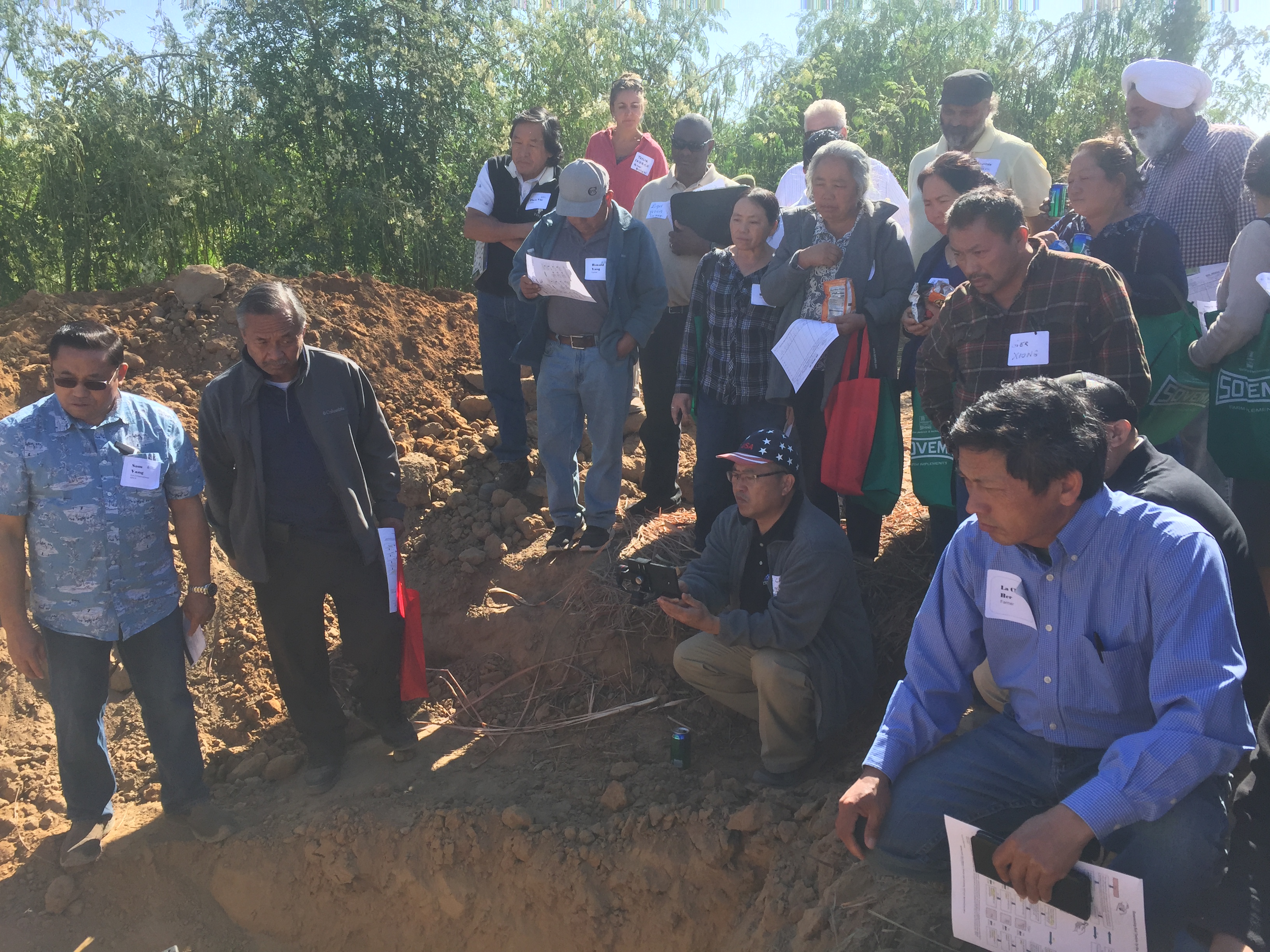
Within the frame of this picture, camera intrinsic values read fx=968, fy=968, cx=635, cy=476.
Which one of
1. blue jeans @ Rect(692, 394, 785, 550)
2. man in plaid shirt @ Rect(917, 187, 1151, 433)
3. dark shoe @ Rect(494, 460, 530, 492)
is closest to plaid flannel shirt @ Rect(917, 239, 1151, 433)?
man in plaid shirt @ Rect(917, 187, 1151, 433)

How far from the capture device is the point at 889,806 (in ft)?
8.38

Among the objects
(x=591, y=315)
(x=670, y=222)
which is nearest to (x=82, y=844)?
(x=591, y=315)

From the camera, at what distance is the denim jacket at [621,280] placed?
4.91 meters

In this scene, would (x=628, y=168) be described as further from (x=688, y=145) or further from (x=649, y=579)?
(x=649, y=579)

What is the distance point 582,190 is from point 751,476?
1.87 metres

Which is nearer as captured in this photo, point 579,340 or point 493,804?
point 493,804

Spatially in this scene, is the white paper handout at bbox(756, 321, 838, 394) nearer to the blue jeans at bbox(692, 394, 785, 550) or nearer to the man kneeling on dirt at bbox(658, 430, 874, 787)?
the blue jeans at bbox(692, 394, 785, 550)

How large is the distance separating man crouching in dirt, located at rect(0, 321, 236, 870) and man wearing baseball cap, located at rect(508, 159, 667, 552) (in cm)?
184

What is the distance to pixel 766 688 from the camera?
12.6 ft

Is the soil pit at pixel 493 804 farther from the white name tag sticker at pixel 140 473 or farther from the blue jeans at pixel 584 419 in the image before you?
the white name tag sticker at pixel 140 473

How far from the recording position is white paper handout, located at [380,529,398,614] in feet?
13.5

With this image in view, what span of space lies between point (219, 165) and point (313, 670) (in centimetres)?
462

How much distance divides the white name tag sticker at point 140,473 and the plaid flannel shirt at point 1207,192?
4229mm

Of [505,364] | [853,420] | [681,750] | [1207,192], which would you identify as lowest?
[681,750]
